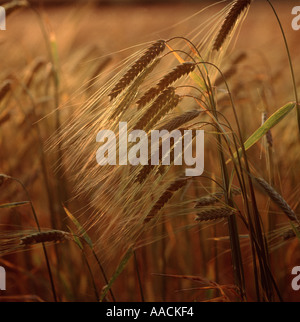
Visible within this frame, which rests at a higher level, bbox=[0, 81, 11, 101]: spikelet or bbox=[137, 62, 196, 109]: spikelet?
bbox=[0, 81, 11, 101]: spikelet

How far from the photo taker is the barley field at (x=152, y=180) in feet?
2.00

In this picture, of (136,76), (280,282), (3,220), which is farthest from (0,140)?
(280,282)

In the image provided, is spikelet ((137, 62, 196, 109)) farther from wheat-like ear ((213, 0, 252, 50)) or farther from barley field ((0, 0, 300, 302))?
wheat-like ear ((213, 0, 252, 50))

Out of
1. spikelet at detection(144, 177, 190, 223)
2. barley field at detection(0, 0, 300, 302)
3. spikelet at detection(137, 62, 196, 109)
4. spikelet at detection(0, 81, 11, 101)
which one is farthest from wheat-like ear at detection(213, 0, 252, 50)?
spikelet at detection(0, 81, 11, 101)

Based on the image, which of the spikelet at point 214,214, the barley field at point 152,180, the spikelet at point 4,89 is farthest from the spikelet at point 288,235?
the spikelet at point 4,89

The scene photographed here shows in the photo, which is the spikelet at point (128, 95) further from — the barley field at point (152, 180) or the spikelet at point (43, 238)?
the spikelet at point (43, 238)

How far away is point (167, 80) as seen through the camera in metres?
0.59

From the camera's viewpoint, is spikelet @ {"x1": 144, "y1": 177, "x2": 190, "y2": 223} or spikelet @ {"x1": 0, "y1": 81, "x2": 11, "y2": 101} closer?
spikelet @ {"x1": 144, "y1": 177, "x2": 190, "y2": 223}

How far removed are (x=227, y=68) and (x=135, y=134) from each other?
0.73 meters

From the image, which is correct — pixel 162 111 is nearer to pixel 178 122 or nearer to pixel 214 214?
pixel 178 122

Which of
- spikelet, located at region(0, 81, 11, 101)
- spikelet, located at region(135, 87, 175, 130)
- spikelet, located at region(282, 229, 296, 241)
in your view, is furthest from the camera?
spikelet, located at region(0, 81, 11, 101)

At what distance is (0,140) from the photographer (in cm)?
135

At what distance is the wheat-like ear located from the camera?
65 cm

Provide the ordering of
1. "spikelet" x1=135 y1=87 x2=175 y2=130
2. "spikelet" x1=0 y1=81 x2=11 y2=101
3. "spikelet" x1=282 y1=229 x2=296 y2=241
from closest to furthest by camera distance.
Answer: "spikelet" x1=135 y1=87 x2=175 y2=130 → "spikelet" x1=282 y1=229 x2=296 y2=241 → "spikelet" x1=0 y1=81 x2=11 y2=101
